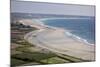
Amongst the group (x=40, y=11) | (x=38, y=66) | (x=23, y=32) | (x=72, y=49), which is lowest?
(x=38, y=66)

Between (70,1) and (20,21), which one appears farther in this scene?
(70,1)

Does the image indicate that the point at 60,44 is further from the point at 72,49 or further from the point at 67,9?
the point at 67,9

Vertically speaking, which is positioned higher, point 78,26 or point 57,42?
point 78,26

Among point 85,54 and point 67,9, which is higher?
point 67,9

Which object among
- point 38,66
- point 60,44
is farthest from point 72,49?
point 38,66
